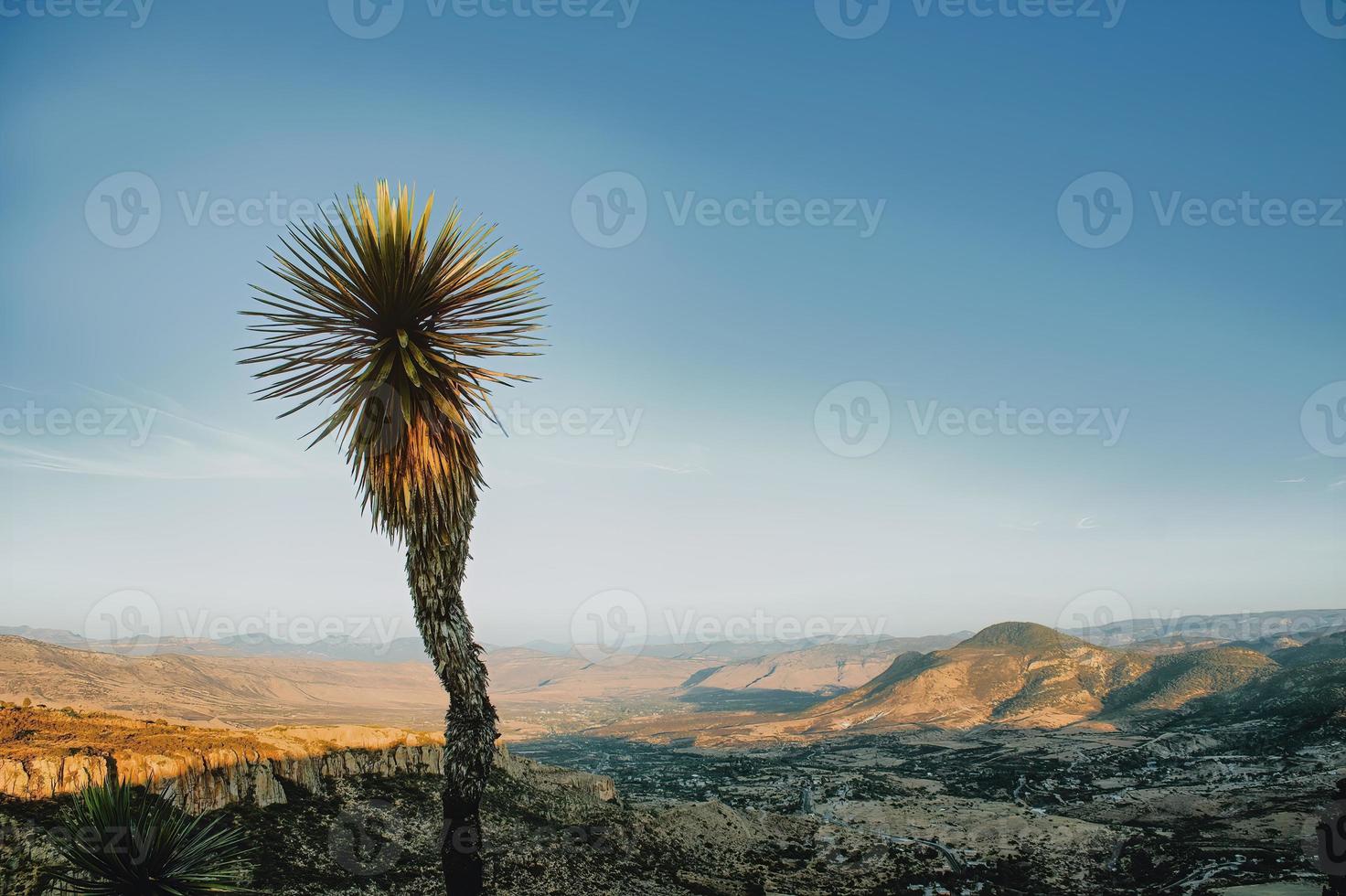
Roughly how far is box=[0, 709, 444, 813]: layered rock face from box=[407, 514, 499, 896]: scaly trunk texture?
9902 millimetres

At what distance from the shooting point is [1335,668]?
113938 millimetres

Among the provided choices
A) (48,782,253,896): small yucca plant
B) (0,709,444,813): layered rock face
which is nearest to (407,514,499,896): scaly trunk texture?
(48,782,253,896): small yucca plant

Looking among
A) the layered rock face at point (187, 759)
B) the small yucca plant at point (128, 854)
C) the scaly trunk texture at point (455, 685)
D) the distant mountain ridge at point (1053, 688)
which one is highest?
the scaly trunk texture at point (455, 685)

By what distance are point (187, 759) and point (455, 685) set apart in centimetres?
1802

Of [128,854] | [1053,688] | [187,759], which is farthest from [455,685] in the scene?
[1053,688]

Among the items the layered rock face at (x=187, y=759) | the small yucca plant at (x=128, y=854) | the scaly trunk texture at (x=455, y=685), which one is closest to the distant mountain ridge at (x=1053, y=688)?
the layered rock face at (x=187, y=759)

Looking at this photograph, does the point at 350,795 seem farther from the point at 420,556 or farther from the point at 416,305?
the point at 416,305

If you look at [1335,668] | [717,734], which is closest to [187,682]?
[717,734]

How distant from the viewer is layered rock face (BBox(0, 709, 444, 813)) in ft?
67.7

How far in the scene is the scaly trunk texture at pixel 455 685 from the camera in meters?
13.9

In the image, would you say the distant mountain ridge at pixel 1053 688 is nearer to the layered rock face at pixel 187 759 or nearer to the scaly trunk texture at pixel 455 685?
the layered rock face at pixel 187 759

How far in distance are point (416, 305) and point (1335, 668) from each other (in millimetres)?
160852

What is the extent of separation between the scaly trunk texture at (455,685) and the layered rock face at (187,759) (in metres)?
9.90

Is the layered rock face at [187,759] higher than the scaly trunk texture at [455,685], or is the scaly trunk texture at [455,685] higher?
the scaly trunk texture at [455,685]
